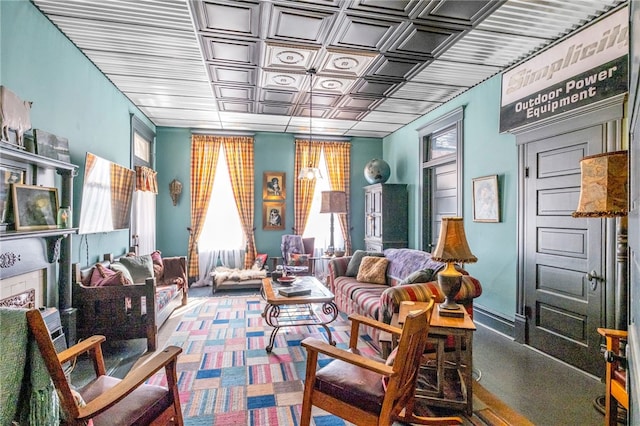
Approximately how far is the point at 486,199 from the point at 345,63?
2.34 meters

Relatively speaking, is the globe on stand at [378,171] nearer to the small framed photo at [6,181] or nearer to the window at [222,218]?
the window at [222,218]

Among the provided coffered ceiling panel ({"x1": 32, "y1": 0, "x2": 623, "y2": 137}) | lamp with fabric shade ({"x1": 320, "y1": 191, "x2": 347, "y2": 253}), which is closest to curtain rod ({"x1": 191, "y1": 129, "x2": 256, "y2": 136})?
coffered ceiling panel ({"x1": 32, "y1": 0, "x2": 623, "y2": 137})

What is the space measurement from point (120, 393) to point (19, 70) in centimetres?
251

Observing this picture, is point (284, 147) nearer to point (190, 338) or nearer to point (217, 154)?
point (217, 154)

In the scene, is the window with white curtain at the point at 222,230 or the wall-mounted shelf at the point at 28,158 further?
the window with white curtain at the point at 222,230

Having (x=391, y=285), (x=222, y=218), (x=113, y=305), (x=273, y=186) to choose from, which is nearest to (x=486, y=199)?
(x=391, y=285)

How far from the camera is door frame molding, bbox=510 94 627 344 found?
2.63m

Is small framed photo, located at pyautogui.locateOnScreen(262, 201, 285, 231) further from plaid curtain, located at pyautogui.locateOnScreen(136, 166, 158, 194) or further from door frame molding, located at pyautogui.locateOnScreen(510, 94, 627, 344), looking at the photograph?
door frame molding, located at pyautogui.locateOnScreen(510, 94, 627, 344)

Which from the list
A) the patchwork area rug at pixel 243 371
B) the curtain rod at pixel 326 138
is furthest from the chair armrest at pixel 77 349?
the curtain rod at pixel 326 138

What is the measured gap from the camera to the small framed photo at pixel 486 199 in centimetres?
388

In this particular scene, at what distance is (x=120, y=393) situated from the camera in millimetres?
1439

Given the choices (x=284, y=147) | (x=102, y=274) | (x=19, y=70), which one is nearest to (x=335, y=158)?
(x=284, y=147)

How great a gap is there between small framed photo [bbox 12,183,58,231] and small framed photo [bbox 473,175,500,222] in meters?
4.37

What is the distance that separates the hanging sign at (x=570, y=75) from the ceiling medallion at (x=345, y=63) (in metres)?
1.71
